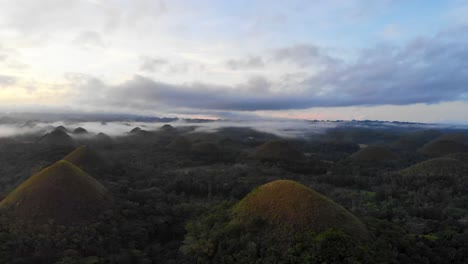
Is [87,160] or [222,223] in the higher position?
[87,160]

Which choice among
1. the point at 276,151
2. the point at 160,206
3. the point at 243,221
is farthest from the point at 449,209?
the point at 276,151

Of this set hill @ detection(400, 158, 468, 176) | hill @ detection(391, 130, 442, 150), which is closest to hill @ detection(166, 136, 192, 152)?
hill @ detection(400, 158, 468, 176)

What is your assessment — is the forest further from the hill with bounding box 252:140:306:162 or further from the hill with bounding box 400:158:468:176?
the hill with bounding box 252:140:306:162

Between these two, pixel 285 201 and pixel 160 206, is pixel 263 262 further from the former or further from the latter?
pixel 160 206

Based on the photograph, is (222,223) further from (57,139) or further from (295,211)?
(57,139)

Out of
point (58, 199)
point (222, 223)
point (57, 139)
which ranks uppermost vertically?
point (57, 139)

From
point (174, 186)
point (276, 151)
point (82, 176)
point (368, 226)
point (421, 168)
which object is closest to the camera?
point (368, 226)

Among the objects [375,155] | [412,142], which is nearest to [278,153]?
[375,155]
